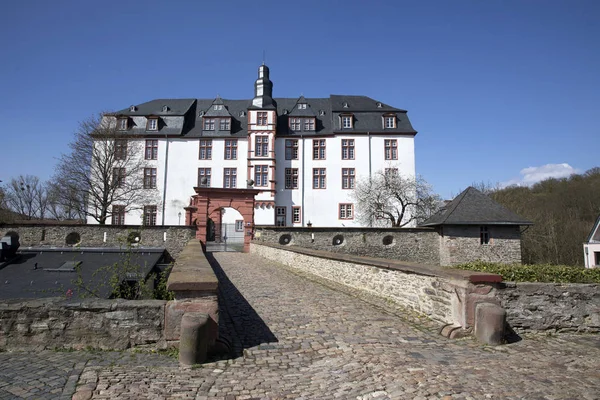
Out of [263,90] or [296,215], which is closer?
[296,215]

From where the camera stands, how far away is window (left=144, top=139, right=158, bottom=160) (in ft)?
125

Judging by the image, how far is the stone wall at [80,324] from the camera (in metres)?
4.21

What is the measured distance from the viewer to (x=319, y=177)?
3856cm

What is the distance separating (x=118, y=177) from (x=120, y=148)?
2686mm

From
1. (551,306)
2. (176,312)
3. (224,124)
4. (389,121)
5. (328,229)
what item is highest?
(389,121)

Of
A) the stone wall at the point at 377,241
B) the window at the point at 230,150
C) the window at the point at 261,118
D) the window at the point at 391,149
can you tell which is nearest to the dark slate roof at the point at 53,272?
the stone wall at the point at 377,241

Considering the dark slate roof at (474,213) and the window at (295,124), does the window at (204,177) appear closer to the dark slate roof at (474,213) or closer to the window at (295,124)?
the window at (295,124)

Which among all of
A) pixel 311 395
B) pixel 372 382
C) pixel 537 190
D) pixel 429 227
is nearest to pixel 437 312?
pixel 372 382

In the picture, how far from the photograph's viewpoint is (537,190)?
44.0 m

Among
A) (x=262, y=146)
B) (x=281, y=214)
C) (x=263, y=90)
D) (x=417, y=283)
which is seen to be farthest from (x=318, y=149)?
(x=417, y=283)

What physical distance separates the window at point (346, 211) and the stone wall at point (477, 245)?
10.9 m

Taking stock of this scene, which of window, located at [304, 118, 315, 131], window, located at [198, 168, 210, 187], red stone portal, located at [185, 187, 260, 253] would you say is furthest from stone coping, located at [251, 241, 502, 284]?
window, located at [304, 118, 315, 131]

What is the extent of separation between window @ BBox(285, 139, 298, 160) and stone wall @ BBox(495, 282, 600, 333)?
111 ft

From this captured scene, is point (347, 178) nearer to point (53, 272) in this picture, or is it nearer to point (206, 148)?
point (206, 148)
